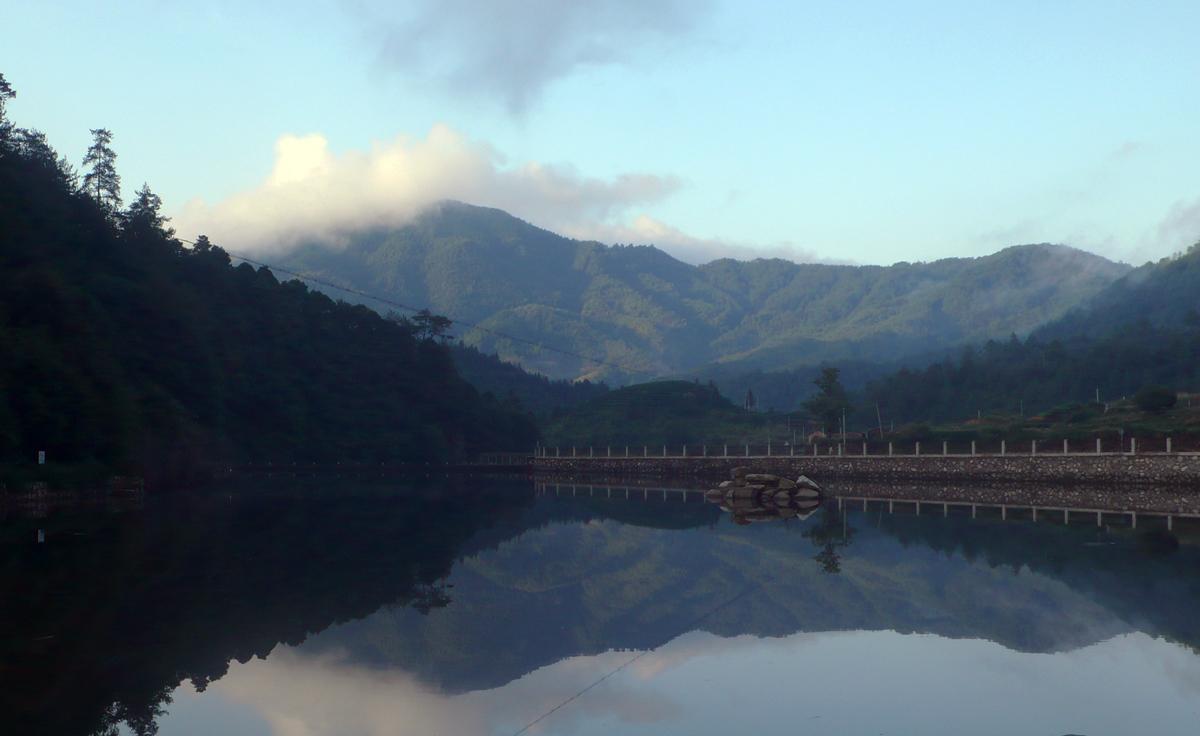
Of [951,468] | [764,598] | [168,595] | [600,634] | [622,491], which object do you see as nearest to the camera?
[600,634]

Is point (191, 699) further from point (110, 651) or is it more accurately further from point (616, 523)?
point (616, 523)

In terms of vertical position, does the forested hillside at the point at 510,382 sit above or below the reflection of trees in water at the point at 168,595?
above

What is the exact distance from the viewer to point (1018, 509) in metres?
39.7

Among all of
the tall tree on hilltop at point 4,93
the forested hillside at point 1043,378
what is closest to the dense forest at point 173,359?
the tall tree on hilltop at point 4,93

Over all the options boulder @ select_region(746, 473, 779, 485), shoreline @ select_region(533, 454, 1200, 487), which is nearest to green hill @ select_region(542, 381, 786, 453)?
shoreline @ select_region(533, 454, 1200, 487)

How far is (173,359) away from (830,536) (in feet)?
160

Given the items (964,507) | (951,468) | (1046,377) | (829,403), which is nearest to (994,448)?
(951,468)

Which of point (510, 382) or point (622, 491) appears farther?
point (510, 382)

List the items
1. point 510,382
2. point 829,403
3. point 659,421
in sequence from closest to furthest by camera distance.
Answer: point 829,403
point 659,421
point 510,382

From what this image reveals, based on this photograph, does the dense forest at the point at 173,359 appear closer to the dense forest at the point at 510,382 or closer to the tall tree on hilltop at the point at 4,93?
the tall tree on hilltop at the point at 4,93

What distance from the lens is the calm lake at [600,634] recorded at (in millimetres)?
10695

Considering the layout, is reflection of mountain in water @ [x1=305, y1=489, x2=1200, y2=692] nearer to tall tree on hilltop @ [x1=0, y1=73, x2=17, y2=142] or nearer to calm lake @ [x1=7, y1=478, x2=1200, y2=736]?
calm lake @ [x1=7, y1=478, x2=1200, y2=736]

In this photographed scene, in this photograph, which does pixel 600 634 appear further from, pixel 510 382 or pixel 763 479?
pixel 510 382

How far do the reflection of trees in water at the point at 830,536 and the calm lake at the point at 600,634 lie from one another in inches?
9.8
